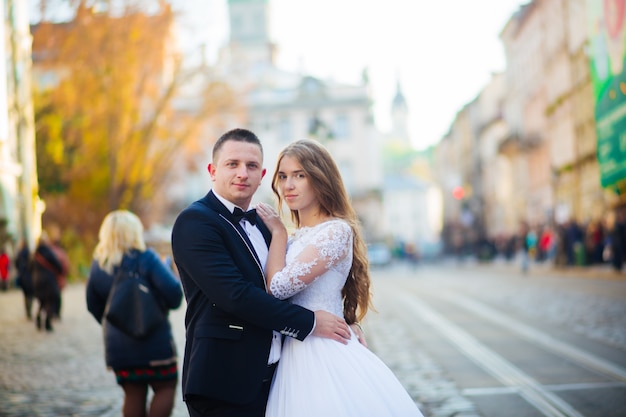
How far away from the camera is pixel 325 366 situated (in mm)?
3955

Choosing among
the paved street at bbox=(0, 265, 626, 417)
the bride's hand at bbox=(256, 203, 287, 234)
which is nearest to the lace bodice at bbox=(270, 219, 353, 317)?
the bride's hand at bbox=(256, 203, 287, 234)

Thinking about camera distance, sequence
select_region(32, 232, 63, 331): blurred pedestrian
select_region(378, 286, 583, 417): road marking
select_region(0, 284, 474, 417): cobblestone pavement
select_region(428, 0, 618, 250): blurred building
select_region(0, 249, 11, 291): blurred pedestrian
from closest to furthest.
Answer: select_region(378, 286, 583, 417): road marking, select_region(0, 284, 474, 417): cobblestone pavement, select_region(32, 232, 63, 331): blurred pedestrian, select_region(0, 249, 11, 291): blurred pedestrian, select_region(428, 0, 618, 250): blurred building

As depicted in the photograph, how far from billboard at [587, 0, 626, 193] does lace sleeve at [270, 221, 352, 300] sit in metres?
10.3

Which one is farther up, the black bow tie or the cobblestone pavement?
the black bow tie

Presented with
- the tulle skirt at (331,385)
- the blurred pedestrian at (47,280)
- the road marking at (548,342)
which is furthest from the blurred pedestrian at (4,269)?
the tulle skirt at (331,385)

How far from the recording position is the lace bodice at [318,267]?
4020mm

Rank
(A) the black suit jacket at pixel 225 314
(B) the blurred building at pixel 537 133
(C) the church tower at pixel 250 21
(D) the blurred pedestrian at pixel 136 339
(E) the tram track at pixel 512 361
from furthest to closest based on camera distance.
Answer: (C) the church tower at pixel 250 21 < (B) the blurred building at pixel 537 133 < (E) the tram track at pixel 512 361 < (D) the blurred pedestrian at pixel 136 339 < (A) the black suit jacket at pixel 225 314

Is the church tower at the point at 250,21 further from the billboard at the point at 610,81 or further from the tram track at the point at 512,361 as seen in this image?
the billboard at the point at 610,81

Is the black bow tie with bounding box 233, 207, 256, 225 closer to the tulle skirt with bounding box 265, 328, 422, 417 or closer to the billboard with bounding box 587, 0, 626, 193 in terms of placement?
the tulle skirt with bounding box 265, 328, 422, 417

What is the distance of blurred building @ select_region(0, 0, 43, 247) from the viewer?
29.4 meters

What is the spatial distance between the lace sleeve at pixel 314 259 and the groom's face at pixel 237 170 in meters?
0.40

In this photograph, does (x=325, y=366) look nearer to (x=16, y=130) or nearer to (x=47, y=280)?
(x=47, y=280)

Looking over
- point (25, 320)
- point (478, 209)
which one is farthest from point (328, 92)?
point (25, 320)

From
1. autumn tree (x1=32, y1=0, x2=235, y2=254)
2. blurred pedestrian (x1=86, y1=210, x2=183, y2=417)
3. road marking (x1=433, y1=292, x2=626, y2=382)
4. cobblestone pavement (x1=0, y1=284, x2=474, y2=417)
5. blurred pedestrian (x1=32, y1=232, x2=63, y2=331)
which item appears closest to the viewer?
blurred pedestrian (x1=86, y1=210, x2=183, y2=417)
